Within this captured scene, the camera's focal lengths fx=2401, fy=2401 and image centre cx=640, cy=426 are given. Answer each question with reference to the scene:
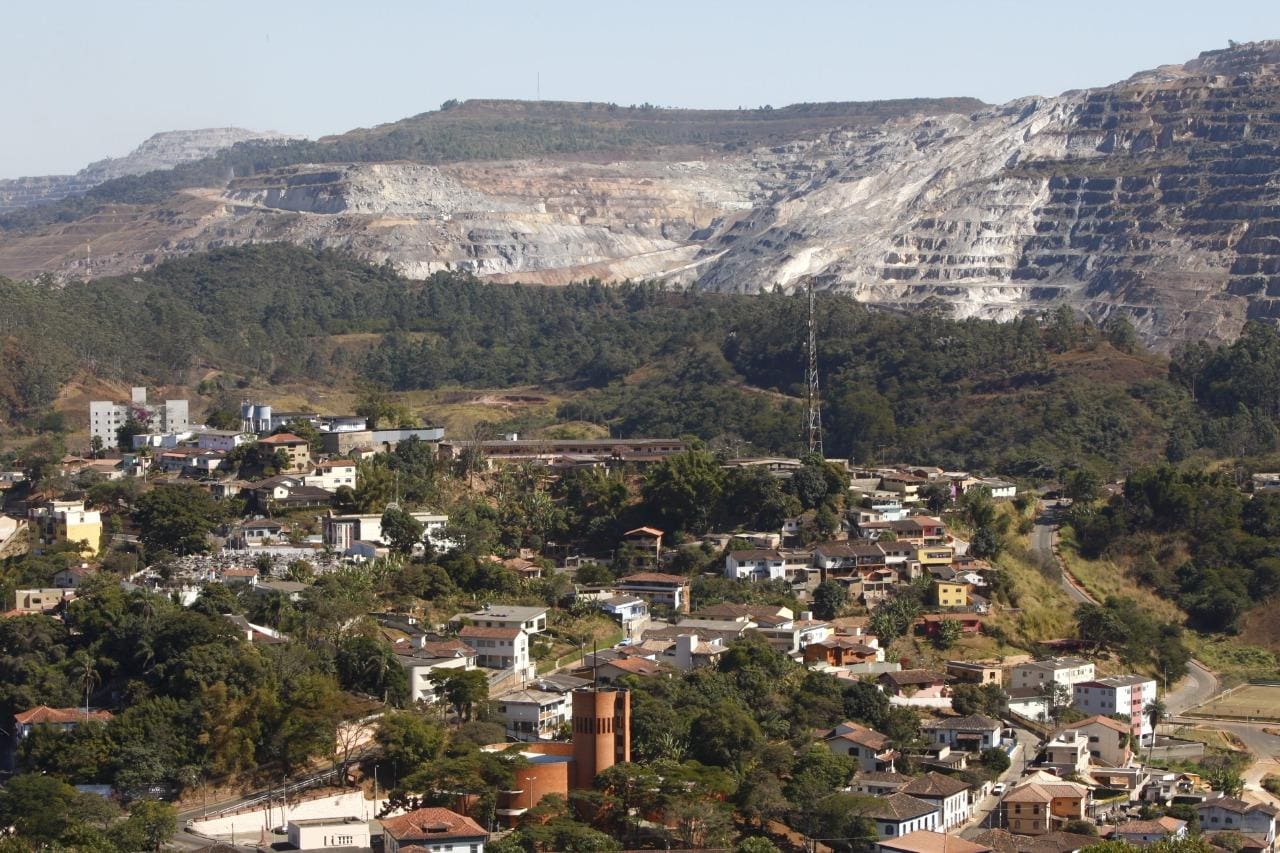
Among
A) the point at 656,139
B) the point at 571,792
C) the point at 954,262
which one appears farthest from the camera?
the point at 656,139

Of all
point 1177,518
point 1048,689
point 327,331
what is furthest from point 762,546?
point 327,331

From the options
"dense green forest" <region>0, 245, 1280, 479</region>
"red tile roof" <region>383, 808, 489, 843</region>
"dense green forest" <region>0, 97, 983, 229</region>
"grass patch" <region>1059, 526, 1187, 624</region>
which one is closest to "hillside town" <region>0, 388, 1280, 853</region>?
"red tile roof" <region>383, 808, 489, 843</region>

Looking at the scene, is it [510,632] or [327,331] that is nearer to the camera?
[510,632]

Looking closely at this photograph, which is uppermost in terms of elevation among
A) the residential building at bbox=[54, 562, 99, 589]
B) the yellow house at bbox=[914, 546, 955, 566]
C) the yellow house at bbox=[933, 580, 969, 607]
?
the residential building at bbox=[54, 562, 99, 589]

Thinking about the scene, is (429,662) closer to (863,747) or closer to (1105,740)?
(863,747)

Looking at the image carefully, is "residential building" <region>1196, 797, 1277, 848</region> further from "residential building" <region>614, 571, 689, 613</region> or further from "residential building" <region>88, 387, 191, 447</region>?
"residential building" <region>88, 387, 191, 447</region>

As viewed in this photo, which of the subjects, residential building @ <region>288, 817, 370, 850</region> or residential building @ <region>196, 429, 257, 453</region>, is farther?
residential building @ <region>196, 429, 257, 453</region>

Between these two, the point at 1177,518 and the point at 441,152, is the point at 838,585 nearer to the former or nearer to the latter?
the point at 1177,518
